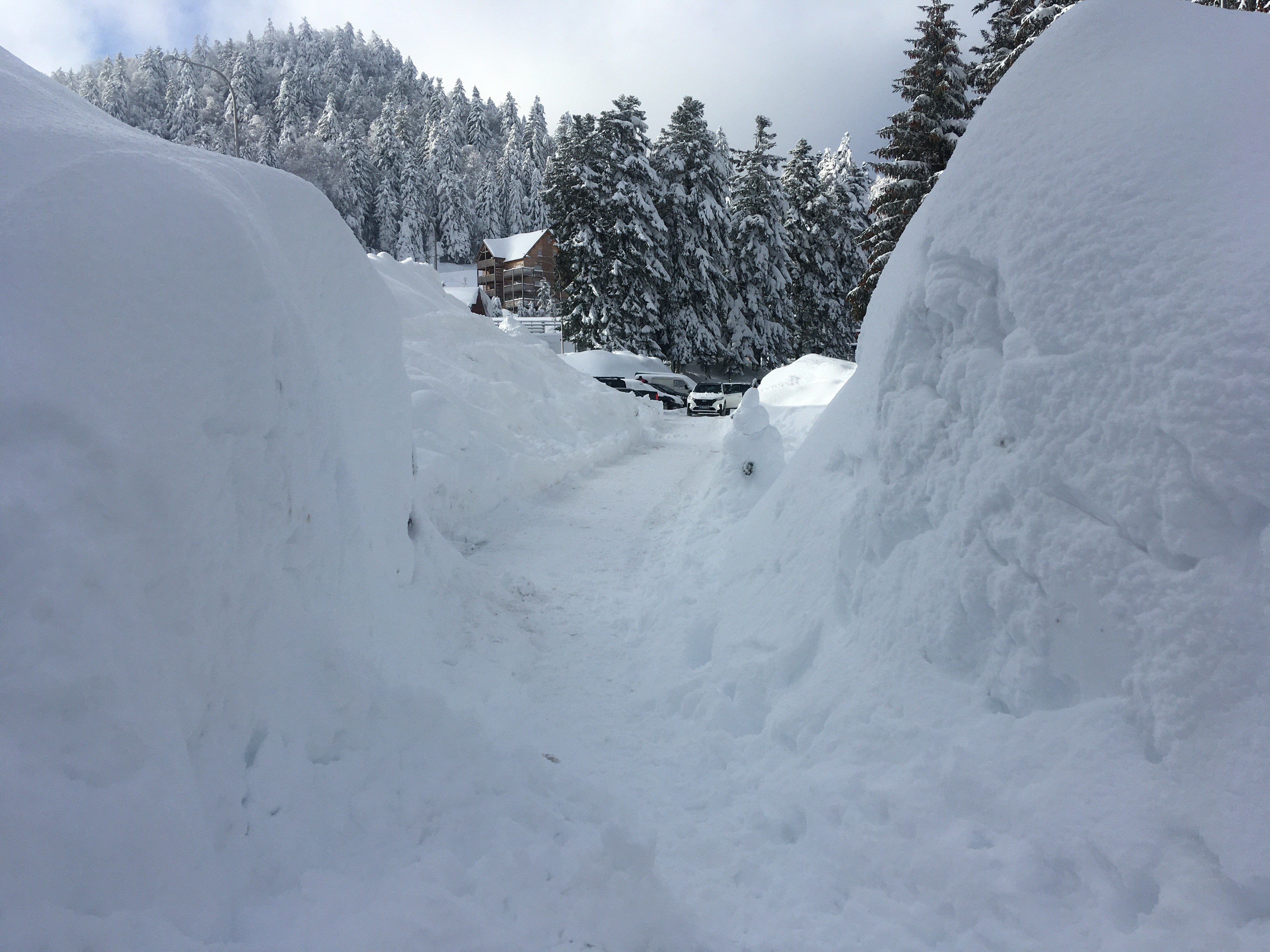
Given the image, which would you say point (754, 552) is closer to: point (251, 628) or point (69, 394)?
point (251, 628)

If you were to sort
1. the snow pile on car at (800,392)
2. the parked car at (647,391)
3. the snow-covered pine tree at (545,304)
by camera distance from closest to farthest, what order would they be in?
the snow pile on car at (800,392) → the parked car at (647,391) → the snow-covered pine tree at (545,304)

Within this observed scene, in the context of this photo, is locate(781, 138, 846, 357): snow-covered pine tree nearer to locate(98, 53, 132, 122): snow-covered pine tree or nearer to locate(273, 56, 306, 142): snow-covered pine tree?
locate(273, 56, 306, 142): snow-covered pine tree

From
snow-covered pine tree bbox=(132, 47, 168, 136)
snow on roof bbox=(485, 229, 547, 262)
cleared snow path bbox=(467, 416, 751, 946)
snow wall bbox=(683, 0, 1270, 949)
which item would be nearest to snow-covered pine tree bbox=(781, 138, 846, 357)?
snow on roof bbox=(485, 229, 547, 262)

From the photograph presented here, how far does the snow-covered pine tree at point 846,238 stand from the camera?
41.5 metres

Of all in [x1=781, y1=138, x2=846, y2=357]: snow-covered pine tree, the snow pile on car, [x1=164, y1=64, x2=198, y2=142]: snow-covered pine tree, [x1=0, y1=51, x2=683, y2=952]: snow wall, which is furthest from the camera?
[x1=164, y1=64, x2=198, y2=142]: snow-covered pine tree

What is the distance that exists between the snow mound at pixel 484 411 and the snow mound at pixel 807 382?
3788 mm

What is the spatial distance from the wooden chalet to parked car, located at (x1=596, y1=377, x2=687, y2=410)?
36.9 metres

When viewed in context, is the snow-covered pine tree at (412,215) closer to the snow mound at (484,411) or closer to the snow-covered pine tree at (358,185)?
the snow-covered pine tree at (358,185)

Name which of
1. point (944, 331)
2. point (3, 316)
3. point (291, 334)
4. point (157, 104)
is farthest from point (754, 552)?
point (157, 104)

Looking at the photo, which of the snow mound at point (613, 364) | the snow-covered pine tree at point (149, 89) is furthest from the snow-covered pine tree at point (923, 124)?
the snow-covered pine tree at point (149, 89)

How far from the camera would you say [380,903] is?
263 centimetres

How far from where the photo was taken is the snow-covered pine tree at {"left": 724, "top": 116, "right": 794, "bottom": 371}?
123ft

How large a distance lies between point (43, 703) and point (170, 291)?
1.80m

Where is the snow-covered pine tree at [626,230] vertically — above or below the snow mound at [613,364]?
above
